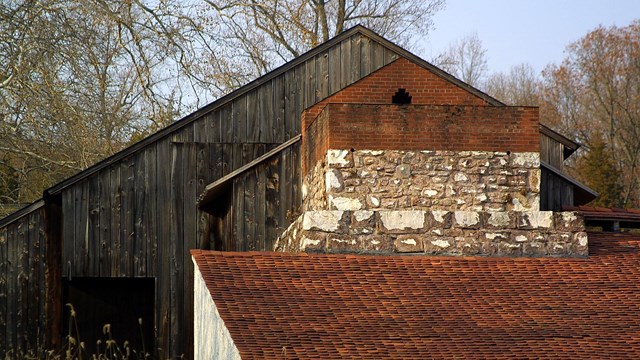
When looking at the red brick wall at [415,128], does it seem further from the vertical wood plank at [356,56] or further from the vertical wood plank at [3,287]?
the vertical wood plank at [3,287]

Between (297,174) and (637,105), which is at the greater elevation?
(637,105)

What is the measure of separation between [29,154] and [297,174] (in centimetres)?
399

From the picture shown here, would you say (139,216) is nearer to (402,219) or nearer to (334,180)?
(334,180)

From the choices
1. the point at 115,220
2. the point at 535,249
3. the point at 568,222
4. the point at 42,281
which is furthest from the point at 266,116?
the point at 568,222

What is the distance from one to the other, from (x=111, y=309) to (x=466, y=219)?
7407 mm

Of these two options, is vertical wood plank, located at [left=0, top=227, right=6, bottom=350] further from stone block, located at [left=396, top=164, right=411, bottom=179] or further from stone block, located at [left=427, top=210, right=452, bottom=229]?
stone block, located at [left=427, top=210, right=452, bottom=229]

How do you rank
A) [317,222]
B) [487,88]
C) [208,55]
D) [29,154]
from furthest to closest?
[487,88], [208,55], [29,154], [317,222]

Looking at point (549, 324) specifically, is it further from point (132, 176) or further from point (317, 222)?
point (132, 176)

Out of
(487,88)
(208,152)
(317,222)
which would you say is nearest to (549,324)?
(317,222)

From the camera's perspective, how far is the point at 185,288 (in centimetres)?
1738

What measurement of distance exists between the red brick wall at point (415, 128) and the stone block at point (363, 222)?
3.78 ft

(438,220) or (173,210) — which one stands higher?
(173,210)

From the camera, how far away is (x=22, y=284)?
1697cm

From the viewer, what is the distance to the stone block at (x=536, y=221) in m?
13.9
